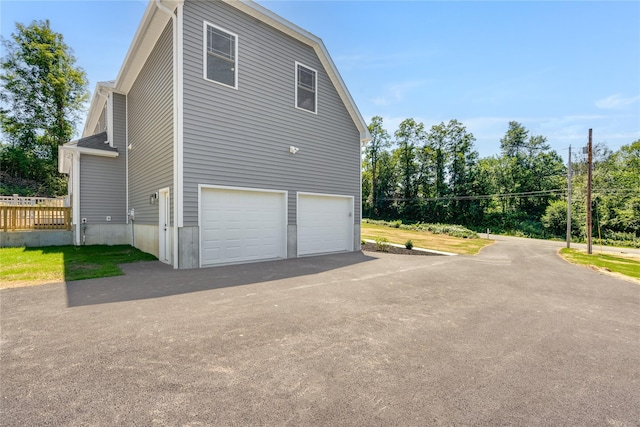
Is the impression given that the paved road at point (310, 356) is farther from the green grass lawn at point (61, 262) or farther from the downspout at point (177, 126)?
the downspout at point (177, 126)

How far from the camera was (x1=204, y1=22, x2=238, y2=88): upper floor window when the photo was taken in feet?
23.9

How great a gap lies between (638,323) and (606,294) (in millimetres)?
2215

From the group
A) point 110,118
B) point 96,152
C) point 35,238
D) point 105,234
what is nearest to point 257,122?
point 96,152

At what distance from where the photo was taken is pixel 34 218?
994 cm

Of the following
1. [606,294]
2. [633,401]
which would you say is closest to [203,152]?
[633,401]

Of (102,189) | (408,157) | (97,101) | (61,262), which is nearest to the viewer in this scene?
(61,262)

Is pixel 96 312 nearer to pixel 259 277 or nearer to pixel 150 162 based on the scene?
pixel 259 277

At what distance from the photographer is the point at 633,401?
220 centimetres

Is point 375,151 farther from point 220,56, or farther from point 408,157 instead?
point 220,56

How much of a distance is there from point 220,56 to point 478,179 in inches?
1543

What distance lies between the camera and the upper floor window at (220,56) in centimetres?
729

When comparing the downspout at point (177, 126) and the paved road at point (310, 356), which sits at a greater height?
the downspout at point (177, 126)

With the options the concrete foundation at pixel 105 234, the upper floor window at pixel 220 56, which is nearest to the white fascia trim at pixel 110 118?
the concrete foundation at pixel 105 234

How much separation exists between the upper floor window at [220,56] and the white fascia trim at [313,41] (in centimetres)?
96
